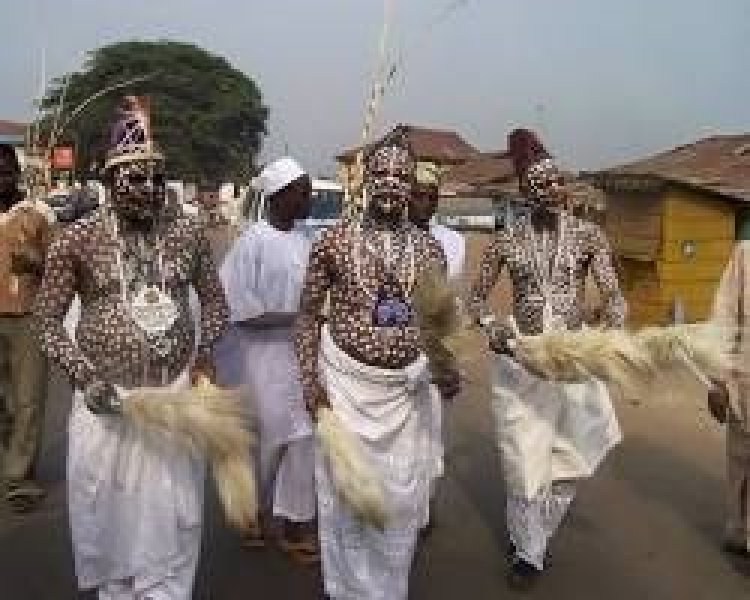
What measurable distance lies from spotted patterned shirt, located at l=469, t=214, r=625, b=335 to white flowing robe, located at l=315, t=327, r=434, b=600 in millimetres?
901

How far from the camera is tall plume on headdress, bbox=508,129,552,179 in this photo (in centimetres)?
516

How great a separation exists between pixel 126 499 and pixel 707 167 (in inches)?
478

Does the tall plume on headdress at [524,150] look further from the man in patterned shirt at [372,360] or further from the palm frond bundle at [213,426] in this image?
the palm frond bundle at [213,426]

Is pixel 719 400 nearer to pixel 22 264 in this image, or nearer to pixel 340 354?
pixel 340 354

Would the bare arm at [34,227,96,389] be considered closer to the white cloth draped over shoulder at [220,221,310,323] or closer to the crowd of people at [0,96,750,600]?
the crowd of people at [0,96,750,600]

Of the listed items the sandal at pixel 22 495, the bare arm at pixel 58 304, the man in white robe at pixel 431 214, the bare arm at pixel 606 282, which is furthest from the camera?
the sandal at pixel 22 495

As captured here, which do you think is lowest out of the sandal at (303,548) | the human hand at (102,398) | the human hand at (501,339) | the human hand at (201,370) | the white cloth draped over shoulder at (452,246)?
the sandal at (303,548)

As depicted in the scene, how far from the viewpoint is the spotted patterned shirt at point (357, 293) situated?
170 inches

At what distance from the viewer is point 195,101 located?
181ft

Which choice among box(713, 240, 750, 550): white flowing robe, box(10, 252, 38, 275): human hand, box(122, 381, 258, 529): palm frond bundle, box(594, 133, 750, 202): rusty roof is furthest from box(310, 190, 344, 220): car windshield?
box(122, 381, 258, 529): palm frond bundle

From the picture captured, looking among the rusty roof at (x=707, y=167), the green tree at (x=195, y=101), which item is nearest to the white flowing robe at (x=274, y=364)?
the rusty roof at (x=707, y=167)

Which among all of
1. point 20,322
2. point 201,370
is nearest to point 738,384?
point 201,370

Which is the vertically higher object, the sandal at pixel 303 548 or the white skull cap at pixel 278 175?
the white skull cap at pixel 278 175

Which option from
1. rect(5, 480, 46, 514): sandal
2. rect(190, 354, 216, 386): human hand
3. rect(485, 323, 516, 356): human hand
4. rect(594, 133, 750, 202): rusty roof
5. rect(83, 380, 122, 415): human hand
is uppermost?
rect(594, 133, 750, 202): rusty roof
